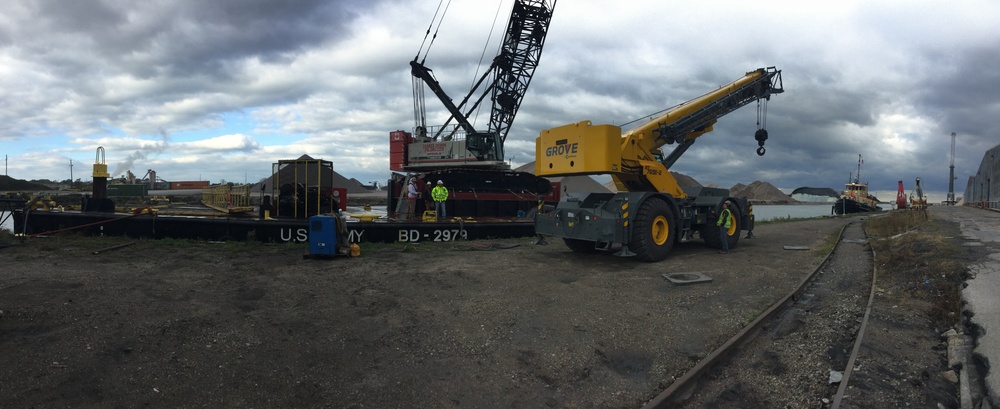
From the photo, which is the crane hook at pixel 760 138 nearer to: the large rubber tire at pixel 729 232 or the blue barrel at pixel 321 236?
the large rubber tire at pixel 729 232

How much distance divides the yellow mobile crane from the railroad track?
314 cm

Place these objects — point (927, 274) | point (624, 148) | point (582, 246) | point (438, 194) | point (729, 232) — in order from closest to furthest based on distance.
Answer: point (927, 274), point (624, 148), point (582, 246), point (729, 232), point (438, 194)

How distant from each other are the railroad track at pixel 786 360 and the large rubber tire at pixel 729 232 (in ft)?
15.1

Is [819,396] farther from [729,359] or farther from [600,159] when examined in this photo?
[600,159]

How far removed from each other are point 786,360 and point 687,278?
3.44 meters

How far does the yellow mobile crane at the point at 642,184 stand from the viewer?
978cm

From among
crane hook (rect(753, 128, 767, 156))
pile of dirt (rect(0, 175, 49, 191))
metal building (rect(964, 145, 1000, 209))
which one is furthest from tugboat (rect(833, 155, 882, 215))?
pile of dirt (rect(0, 175, 49, 191))

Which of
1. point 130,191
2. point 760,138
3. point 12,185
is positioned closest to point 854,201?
point 760,138

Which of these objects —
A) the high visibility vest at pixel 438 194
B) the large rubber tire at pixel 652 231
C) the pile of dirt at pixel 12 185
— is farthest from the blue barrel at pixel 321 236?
the pile of dirt at pixel 12 185

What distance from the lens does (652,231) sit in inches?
394

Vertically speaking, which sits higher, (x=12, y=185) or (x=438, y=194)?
(x=12, y=185)

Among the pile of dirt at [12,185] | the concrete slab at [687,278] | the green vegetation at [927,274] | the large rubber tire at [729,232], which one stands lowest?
the concrete slab at [687,278]

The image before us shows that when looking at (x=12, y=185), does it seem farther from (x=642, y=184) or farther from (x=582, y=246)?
(x=642, y=184)

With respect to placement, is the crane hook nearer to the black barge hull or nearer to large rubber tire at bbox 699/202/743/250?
large rubber tire at bbox 699/202/743/250
